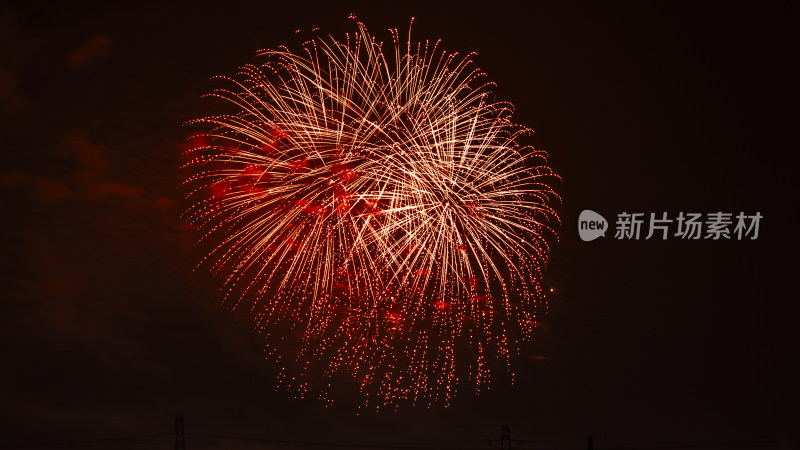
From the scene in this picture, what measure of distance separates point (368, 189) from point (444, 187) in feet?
1.81

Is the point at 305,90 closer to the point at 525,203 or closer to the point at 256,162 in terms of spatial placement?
the point at 256,162

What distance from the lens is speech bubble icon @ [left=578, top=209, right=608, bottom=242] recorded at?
660 cm

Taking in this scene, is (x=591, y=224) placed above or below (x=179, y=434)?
above

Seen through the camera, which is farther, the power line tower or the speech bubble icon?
the speech bubble icon

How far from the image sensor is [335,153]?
5.59 meters

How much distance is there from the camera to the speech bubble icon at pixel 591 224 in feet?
21.7

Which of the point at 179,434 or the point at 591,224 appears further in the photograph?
the point at 591,224

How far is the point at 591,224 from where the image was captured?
6.61 m

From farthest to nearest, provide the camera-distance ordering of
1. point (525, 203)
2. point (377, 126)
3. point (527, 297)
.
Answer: point (527, 297)
point (525, 203)
point (377, 126)

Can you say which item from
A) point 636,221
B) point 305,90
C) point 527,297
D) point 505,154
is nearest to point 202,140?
point 305,90

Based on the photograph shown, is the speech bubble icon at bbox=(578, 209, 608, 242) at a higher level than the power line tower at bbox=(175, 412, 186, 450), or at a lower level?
higher

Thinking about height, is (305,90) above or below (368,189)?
above

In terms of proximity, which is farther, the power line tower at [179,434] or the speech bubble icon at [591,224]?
the speech bubble icon at [591,224]

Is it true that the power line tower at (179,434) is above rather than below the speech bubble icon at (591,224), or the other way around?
below
